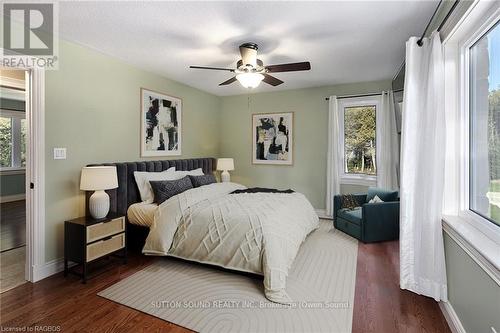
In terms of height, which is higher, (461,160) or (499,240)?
(461,160)

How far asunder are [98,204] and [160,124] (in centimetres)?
185

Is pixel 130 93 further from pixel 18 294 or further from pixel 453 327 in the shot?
pixel 453 327

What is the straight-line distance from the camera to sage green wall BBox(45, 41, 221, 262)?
285cm

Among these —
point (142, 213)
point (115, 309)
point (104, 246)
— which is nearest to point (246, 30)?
point (142, 213)

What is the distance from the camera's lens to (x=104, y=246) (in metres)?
2.87

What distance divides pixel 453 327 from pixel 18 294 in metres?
3.72

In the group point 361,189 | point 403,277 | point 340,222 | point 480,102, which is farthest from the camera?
point 361,189

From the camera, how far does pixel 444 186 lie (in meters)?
2.12

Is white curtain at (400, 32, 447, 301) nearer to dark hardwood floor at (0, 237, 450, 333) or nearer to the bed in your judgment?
dark hardwood floor at (0, 237, 450, 333)

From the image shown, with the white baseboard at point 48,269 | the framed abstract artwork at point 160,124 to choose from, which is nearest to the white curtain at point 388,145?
the framed abstract artwork at point 160,124

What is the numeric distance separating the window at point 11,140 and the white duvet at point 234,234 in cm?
589

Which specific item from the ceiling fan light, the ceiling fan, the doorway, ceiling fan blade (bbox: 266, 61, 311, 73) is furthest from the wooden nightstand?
the doorway

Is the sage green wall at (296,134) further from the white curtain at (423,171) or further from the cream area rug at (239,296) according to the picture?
the white curtain at (423,171)

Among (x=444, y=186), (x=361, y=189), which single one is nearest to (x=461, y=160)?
(x=444, y=186)
